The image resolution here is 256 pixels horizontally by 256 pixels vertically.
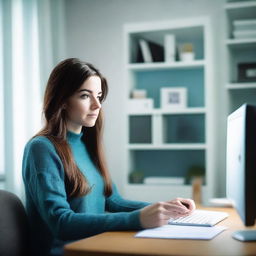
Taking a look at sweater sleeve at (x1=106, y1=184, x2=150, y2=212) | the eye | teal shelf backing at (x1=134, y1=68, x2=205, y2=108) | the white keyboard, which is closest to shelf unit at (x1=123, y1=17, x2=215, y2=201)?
teal shelf backing at (x1=134, y1=68, x2=205, y2=108)

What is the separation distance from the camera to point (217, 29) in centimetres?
359

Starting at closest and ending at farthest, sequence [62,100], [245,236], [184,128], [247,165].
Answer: [247,165], [245,236], [62,100], [184,128]

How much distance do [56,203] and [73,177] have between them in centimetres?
19

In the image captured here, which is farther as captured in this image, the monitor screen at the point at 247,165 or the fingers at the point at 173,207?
the fingers at the point at 173,207

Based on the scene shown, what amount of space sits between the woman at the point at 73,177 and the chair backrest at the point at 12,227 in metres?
0.05

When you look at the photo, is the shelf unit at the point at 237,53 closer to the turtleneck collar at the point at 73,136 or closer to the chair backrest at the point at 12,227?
the turtleneck collar at the point at 73,136

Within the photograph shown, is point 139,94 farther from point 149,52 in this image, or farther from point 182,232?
point 182,232

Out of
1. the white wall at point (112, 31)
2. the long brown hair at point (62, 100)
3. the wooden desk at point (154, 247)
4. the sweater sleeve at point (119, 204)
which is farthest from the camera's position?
the white wall at point (112, 31)

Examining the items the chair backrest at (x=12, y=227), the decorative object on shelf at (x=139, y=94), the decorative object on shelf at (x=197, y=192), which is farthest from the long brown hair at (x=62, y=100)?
the decorative object on shelf at (x=139, y=94)

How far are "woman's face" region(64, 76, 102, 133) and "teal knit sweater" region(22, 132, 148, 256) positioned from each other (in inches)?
3.6

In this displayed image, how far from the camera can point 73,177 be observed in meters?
1.63

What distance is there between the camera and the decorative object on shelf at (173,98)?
11.1 ft

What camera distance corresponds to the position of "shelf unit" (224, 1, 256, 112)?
125 inches

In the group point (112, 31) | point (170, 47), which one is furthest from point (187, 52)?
point (112, 31)
